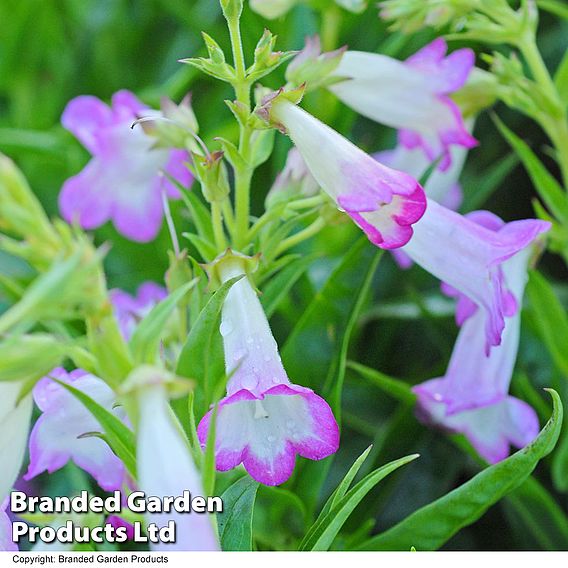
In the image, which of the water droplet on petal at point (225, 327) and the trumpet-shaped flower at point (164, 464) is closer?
the trumpet-shaped flower at point (164, 464)

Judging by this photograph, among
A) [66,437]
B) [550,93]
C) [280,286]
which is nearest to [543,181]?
[550,93]

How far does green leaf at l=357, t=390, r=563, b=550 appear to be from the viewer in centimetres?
79

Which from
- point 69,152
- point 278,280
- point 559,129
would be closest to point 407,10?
point 559,129

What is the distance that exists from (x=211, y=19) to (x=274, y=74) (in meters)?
0.36

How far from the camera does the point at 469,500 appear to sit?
834 mm

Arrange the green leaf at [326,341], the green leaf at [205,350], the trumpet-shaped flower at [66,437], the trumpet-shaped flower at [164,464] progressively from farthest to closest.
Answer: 1. the green leaf at [326,341]
2. the trumpet-shaped flower at [66,437]
3. the green leaf at [205,350]
4. the trumpet-shaped flower at [164,464]

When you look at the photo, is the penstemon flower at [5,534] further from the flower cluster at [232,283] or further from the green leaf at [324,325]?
the green leaf at [324,325]

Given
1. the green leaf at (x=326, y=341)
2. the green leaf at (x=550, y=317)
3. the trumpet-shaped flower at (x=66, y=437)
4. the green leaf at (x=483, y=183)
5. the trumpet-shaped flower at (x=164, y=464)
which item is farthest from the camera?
the green leaf at (x=483, y=183)

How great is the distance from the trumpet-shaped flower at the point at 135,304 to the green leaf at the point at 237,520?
25cm

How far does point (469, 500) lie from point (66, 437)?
358 mm

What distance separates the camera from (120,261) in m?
1.52

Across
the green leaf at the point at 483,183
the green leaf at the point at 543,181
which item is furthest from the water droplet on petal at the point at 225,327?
the green leaf at the point at 483,183

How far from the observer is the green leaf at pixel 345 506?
29.4 inches

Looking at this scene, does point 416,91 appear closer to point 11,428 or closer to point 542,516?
point 542,516
